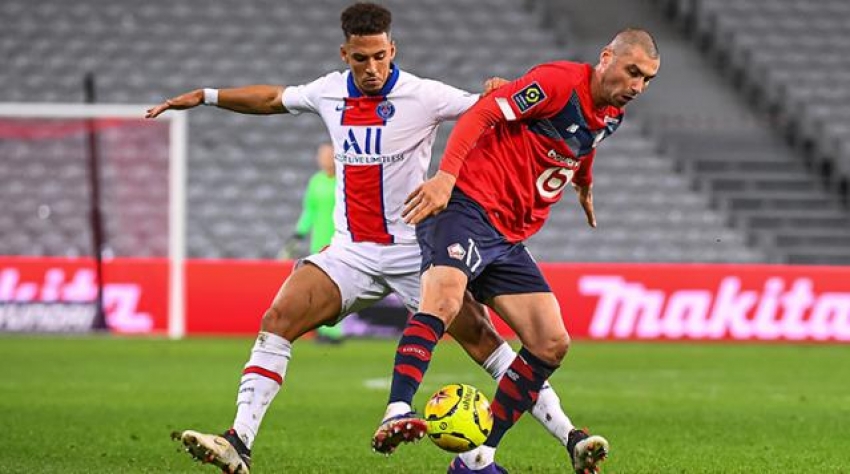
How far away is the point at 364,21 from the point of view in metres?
6.87

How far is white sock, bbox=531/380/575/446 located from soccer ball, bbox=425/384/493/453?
0.75 meters

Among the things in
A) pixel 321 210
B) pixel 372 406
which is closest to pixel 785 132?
pixel 321 210

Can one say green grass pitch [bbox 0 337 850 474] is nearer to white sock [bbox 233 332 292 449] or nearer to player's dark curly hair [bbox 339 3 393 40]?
white sock [bbox 233 332 292 449]

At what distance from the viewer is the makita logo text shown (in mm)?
18625

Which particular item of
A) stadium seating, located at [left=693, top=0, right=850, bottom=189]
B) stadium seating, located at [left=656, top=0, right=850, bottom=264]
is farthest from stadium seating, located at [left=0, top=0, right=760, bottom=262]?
stadium seating, located at [left=693, top=0, right=850, bottom=189]

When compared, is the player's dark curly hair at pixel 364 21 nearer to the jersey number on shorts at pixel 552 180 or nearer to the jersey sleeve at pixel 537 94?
the jersey sleeve at pixel 537 94

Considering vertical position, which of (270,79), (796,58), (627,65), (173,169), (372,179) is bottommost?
(173,169)

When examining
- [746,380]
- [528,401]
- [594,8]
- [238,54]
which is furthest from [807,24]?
[528,401]

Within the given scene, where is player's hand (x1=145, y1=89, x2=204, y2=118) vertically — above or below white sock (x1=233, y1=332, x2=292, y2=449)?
above

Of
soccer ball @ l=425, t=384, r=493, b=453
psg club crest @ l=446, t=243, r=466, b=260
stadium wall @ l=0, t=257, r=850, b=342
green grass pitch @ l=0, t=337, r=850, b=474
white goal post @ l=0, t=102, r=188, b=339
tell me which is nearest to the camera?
soccer ball @ l=425, t=384, r=493, b=453

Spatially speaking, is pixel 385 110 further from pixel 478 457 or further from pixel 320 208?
pixel 320 208

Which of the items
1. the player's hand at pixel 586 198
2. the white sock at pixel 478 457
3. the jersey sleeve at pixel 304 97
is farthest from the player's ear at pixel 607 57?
the white sock at pixel 478 457

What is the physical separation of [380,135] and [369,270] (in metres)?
0.61

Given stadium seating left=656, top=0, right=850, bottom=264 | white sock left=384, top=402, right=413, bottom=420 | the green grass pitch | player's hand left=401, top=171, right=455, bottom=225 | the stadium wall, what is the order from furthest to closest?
stadium seating left=656, top=0, right=850, bottom=264 → the stadium wall → the green grass pitch → player's hand left=401, top=171, right=455, bottom=225 → white sock left=384, top=402, right=413, bottom=420
